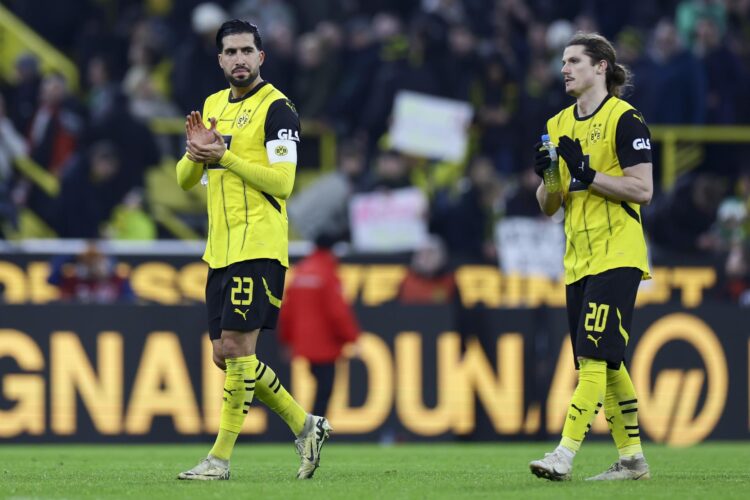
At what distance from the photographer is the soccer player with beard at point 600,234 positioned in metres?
9.20

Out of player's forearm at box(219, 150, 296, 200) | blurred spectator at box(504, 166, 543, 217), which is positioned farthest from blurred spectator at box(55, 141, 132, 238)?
player's forearm at box(219, 150, 296, 200)

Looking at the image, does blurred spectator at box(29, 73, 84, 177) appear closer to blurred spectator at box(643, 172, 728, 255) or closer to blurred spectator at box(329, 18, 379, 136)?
blurred spectator at box(329, 18, 379, 136)

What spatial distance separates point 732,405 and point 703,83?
5.05m

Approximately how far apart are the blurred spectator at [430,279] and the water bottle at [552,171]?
321 inches

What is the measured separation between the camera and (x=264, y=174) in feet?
30.6

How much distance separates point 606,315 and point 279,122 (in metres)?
2.12

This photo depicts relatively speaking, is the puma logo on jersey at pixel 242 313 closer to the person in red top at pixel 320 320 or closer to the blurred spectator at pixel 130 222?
the person in red top at pixel 320 320

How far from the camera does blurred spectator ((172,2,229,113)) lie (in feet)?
66.1

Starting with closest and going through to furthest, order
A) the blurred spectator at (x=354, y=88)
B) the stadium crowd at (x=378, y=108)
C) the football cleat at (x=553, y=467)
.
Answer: the football cleat at (x=553, y=467), the stadium crowd at (x=378, y=108), the blurred spectator at (x=354, y=88)

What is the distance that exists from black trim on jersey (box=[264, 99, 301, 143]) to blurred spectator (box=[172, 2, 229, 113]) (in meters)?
10.7

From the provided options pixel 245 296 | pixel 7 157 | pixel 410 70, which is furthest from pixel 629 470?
pixel 7 157

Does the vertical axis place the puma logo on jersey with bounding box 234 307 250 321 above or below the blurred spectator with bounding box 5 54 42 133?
below

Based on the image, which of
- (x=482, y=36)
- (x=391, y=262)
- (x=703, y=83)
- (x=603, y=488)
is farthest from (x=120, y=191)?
(x=603, y=488)

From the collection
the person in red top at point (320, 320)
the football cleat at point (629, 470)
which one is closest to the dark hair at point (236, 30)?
the football cleat at point (629, 470)
